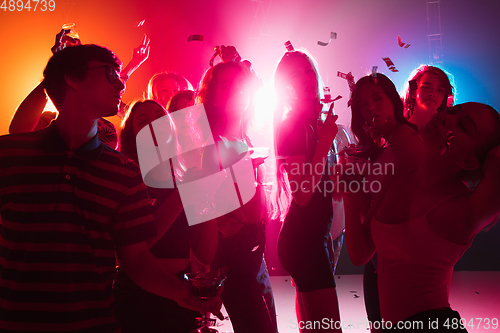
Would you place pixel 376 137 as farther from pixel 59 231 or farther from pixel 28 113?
pixel 28 113

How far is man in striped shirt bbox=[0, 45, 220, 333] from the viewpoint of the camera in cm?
117

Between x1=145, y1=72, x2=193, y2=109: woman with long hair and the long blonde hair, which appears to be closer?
the long blonde hair

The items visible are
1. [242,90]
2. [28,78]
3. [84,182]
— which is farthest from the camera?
[28,78]

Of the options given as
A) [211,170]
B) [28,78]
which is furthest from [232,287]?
[28,78]

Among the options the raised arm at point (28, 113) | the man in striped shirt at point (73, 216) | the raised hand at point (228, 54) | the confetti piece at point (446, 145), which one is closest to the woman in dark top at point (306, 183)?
the raised hand at point (228, 54)

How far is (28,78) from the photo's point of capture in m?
5.04

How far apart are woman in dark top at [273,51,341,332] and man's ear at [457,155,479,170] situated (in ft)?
2.44

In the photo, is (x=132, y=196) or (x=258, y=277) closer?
(x=132, y=196)

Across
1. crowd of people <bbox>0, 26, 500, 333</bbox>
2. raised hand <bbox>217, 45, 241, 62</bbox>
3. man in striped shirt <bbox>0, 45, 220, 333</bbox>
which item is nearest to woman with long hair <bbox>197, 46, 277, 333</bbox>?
crowd of people <bbox>0, 26, 500, 333</bbox>

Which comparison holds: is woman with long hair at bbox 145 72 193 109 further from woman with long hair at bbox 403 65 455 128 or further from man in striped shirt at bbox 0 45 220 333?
woman with long hair at bbox 403 65 455 128

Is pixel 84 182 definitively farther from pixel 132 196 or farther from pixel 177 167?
pixel 177 167

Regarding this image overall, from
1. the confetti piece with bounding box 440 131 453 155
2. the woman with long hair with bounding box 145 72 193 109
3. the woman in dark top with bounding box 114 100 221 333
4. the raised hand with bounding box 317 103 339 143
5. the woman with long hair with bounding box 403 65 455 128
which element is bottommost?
the woman in dark top with bounding box 114 100 221 333

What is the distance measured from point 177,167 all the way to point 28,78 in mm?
4344

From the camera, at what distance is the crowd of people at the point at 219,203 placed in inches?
47.6
